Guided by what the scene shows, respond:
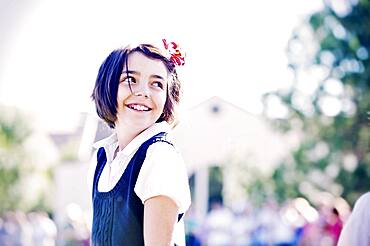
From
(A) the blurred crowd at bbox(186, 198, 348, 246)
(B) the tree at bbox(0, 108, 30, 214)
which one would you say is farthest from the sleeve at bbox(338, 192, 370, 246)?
(B) the tree at bbox(0, 108, 30, 214)

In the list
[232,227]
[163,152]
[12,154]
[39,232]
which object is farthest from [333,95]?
[12,154]

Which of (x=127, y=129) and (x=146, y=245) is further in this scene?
(x=127, y=129)

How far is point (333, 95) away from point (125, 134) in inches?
270

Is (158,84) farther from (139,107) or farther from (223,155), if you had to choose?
(223,155)

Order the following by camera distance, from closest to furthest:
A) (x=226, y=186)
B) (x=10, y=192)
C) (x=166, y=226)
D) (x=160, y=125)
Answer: (x=166, y=226) < (x=160, y=125) < (x=226, y=186) < (x=10, y=192)

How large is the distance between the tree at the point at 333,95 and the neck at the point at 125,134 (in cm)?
619

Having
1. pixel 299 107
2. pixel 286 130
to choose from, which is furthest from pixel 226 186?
pixel 299 107

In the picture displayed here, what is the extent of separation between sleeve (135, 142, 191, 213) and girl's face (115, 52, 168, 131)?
6 cm

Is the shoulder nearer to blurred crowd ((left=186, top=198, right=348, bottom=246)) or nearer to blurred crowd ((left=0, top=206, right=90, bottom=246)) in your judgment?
blurred crowd ((left=186, top=198, right=348, bottom=246))

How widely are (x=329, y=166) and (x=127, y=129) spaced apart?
742 centimetres

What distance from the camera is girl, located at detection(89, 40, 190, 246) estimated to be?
106 cm

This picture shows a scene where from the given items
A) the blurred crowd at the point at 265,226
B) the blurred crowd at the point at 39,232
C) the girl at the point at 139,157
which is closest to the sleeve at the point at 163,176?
the girl at the point at 139,157

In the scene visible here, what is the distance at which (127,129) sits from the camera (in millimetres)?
1178

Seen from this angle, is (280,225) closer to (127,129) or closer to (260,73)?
(260,73)
